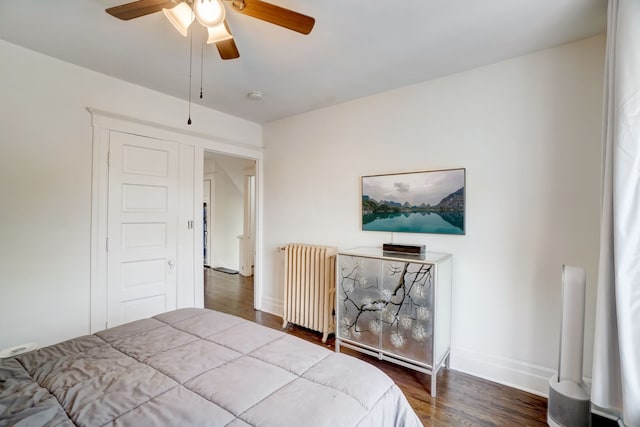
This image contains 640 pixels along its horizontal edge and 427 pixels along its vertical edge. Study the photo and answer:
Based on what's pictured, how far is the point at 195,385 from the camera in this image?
1.14 metres

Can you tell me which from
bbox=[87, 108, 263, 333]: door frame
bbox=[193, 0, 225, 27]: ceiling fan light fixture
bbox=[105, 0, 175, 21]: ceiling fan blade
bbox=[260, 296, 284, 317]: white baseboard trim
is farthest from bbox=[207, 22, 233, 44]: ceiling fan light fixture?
bbox=[260, 296, 284, 317]: white baseboard trim

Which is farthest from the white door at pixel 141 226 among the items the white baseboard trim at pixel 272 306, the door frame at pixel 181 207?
the white baseboard trim at pixel 272 306

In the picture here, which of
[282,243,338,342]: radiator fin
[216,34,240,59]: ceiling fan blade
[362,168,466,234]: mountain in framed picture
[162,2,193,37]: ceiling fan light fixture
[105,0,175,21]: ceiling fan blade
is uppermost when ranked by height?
[162,2,193,37]: ceiling fan light fixture

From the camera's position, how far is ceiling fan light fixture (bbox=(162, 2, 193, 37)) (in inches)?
61.4

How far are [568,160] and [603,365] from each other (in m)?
1.31

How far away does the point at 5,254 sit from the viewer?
6.78 ft

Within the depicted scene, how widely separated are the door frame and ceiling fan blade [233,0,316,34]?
185 centimetres

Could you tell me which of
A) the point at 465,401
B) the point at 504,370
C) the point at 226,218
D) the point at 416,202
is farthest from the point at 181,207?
the point at 226,218

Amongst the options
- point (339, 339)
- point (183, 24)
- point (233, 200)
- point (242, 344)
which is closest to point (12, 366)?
point (242, 344)

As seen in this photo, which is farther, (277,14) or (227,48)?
(227,48)

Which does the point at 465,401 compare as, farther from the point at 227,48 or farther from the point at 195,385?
the point at 227,48

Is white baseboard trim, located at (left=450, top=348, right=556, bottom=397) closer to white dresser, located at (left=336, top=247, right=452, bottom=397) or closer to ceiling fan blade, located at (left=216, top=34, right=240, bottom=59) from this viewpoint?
white dresser, located at (left=336, top=247, right=452, bottom=397)

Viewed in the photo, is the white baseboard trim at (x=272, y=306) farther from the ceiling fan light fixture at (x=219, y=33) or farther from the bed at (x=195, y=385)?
the ceiling fan light fixture at (x=219, y=33)

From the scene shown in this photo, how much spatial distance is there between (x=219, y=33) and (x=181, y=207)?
198cm
